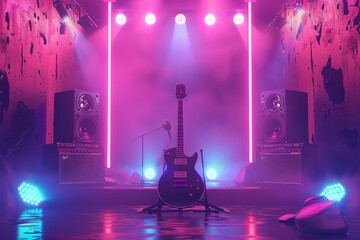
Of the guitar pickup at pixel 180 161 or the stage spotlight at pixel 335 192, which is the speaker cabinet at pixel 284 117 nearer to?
the stage spotlight at pixel 335 192

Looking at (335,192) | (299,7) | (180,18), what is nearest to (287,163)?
(335,192)

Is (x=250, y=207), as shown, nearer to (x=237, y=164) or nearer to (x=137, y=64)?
(x=237, y=164)

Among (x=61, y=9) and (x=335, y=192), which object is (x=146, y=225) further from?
(x=61, y=9)

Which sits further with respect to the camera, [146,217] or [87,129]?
[87,129]

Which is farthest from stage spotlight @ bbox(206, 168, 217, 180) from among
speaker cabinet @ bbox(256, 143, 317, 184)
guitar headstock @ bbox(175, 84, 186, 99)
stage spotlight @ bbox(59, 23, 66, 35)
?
guitar headstock @ bbox(175, 84, 186, 99)

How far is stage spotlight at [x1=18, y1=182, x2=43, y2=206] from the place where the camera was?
4.88 m

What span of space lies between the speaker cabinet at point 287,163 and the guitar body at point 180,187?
162 cm

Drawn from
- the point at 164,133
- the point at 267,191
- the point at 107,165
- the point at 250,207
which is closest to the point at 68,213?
the point at 250,207

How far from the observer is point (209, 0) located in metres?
7.82

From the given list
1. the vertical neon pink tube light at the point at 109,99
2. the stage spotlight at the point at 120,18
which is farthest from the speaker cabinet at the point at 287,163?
the stage spotlight at the point at 120,18

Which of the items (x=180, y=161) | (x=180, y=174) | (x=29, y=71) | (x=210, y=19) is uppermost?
(x=210, y=19)

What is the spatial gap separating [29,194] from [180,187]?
1823 millimetres

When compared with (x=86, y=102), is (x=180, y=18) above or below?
above

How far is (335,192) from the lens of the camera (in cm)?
499
